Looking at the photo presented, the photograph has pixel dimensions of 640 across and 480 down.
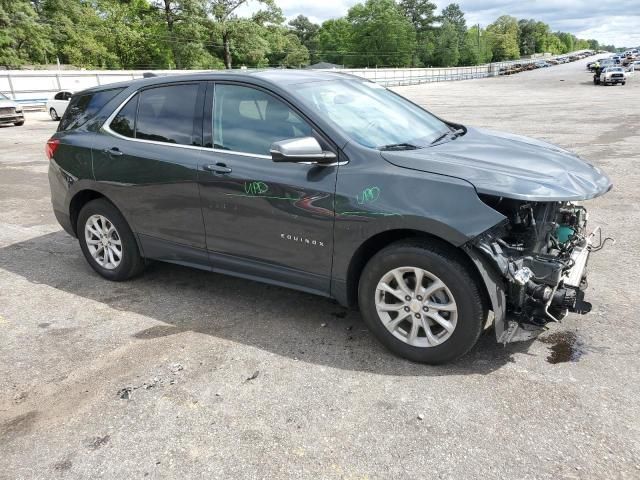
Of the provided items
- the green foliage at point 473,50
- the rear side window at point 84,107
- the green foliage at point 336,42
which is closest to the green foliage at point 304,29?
the green foliage at point 336,42

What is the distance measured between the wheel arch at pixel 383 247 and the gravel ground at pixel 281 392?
0.42 meters

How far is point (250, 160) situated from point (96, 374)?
5.72ft

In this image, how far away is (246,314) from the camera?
14.0 feet

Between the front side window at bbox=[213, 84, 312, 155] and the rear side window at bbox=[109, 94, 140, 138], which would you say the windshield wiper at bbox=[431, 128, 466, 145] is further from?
the rear side window at bbox=[109, 94, 140, 138]

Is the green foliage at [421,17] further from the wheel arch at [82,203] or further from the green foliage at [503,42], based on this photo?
the wheel arch at [82,203]

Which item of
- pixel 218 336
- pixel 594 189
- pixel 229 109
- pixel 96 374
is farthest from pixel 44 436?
pixel 594 189

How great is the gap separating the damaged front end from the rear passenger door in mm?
2187

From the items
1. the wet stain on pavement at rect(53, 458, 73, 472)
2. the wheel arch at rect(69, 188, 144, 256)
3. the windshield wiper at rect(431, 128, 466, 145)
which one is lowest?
the wet stain on pavement at rect(53, 458, 73, 472)

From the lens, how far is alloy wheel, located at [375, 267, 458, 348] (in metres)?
3.23

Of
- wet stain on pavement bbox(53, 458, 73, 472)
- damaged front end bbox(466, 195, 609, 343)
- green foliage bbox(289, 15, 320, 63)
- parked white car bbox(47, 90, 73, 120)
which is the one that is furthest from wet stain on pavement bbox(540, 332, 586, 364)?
green foliage bbox(289, 15, 320, 63)

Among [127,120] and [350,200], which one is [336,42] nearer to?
[127,120]

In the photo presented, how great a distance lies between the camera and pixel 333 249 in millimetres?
3525

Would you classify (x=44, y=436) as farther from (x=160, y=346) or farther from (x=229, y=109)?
(x=229, y=109)

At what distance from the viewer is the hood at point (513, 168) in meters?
3.05
